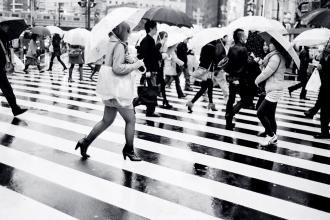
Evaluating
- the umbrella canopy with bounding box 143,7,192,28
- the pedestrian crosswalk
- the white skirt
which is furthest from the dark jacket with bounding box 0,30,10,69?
the white skirt

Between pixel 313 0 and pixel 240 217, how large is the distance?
28.0 meters

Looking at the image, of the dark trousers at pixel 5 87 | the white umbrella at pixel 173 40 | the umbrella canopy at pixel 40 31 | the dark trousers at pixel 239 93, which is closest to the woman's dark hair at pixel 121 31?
the dark trousers at pixel 239 93

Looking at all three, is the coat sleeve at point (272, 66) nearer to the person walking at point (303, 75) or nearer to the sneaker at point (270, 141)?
the sneaker at point (270, 141)

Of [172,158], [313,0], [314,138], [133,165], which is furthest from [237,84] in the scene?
[313,0]

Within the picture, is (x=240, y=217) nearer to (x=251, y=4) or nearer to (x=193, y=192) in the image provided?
(x=193, y=192)

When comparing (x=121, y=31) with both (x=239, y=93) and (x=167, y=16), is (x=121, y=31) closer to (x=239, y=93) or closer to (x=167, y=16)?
(x=239, y=93)

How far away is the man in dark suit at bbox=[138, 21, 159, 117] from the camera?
8.42 metres

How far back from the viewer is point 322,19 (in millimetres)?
7891

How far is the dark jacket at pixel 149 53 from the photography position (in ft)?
27.7

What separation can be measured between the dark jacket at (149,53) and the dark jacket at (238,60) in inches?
63.5

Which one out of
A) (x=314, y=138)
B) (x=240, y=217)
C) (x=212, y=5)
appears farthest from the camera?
(x=212, y=5)

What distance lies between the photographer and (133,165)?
550 centimetres

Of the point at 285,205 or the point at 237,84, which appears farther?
the point at 237,84

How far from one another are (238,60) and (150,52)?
1.85 metres
